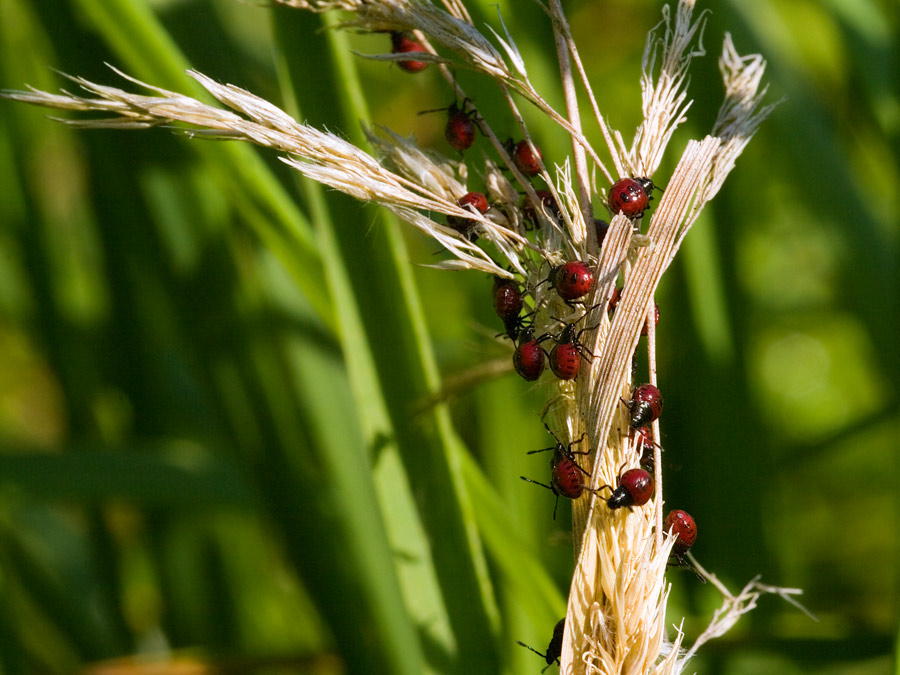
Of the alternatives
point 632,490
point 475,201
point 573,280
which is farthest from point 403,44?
point 632,490

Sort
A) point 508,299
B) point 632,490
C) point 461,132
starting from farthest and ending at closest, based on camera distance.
Answer: 1. point 461,132
2. point 508,299
3. point 632,490

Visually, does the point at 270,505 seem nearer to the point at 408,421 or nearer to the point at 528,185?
the point at 408,421

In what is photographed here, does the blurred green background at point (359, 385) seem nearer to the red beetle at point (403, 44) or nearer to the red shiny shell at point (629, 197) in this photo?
the red beetle at point (403, 44)

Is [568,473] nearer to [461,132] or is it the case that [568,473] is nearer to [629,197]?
[629,197]

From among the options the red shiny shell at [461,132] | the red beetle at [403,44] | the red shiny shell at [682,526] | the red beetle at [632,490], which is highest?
the red beetle at [403,44]

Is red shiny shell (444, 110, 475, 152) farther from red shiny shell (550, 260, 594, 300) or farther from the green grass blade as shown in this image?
red shiny shell (550, 260, 594, 300)

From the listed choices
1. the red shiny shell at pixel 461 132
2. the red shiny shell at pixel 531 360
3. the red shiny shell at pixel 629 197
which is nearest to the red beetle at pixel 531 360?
the red shiny shell at pixel 531 360

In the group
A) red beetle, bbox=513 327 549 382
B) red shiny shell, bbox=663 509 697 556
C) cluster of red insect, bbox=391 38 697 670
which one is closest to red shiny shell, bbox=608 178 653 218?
cluster of red insect, bbox=391 38 697 670
